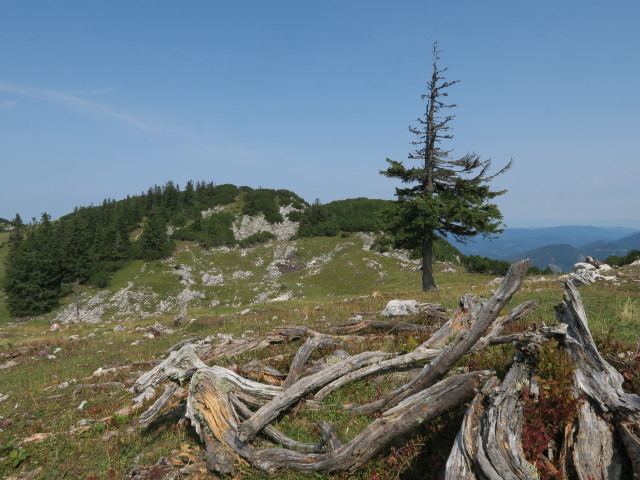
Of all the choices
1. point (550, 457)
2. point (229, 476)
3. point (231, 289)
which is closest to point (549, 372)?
point (550, 457)

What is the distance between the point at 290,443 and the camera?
569cm

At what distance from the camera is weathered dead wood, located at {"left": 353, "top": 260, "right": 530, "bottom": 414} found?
5930 millimetres

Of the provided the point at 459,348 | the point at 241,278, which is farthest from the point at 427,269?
the point at 241,278

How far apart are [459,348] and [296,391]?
3.30 m

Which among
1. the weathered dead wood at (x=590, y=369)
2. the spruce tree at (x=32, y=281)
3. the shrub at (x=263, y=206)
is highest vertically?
the shrub at (x=263, y=206)

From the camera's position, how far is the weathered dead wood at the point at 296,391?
5914 mm

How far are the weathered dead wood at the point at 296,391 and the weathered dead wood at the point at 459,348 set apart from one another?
1.13 m

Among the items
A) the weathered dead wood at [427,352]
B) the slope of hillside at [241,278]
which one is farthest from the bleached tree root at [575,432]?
the slope of hillside at [241,278]

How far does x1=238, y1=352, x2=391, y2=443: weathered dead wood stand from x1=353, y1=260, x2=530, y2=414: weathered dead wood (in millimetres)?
1126

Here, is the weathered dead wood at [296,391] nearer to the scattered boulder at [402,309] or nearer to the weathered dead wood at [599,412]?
the weathered dead wood at [599,412]

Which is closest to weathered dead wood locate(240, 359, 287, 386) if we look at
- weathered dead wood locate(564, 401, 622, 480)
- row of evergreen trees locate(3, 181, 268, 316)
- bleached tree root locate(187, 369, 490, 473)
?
bleached tree root locate(187, 369, 490, 473)

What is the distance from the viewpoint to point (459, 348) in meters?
6.15

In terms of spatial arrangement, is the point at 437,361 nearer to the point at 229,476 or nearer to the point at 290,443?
the point at 290,443

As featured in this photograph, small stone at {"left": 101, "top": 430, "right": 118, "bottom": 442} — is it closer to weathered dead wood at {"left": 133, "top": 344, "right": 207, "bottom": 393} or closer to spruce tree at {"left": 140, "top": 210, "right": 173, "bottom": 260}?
weathered dead wood at {"left": 133, "top": 344, "right": 207, "bottom": 393}
